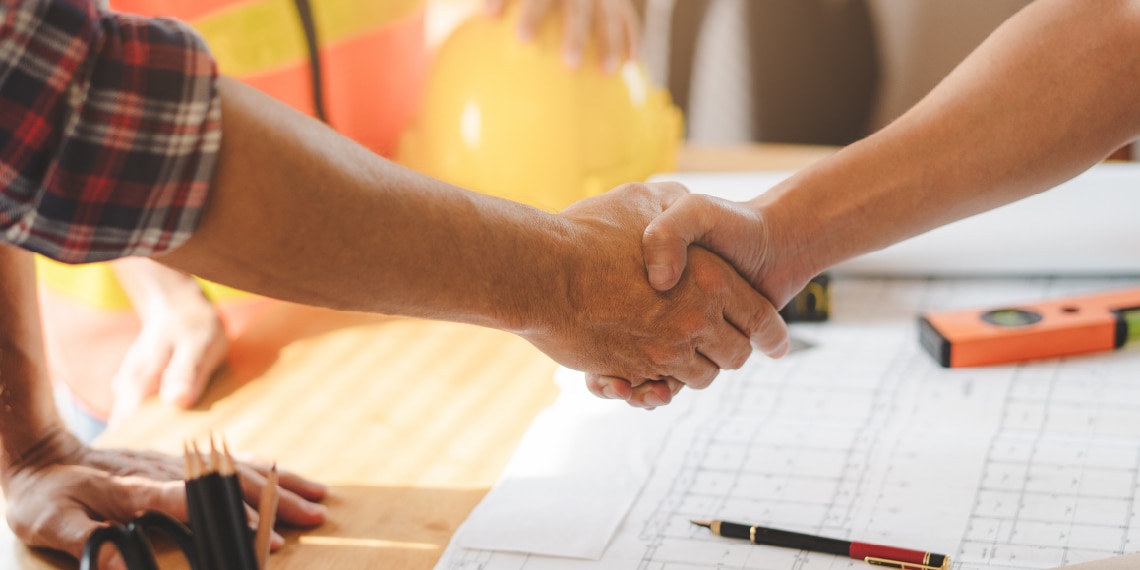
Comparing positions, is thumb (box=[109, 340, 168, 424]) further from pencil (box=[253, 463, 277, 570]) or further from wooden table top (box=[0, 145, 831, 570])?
pencil (box=[253, 463, 277, 570])

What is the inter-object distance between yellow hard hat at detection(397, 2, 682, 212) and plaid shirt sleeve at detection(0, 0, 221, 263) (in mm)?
661

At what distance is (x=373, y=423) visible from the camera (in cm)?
98

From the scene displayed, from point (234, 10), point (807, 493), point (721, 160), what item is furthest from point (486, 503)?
point (721, 160)

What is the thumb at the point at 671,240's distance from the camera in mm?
920

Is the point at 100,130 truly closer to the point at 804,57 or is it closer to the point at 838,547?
the point at 838,547

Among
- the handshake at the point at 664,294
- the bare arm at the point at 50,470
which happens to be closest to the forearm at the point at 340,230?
the handshake at the point at 664,294

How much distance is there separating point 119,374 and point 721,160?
2.94 feet

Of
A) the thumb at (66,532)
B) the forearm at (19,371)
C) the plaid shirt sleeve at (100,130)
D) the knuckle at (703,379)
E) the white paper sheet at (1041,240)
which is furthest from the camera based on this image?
the white paper sheet at (1041,240)

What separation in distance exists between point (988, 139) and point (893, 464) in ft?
0.92

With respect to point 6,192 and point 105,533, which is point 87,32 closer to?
point 6,192

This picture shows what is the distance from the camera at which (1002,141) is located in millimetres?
879

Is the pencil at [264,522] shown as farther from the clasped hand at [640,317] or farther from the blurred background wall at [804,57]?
the blurred background wall at [804,57]

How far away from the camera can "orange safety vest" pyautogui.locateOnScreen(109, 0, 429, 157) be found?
121 cm

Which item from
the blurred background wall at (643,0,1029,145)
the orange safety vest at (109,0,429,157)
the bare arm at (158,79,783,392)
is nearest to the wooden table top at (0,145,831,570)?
the bare arm at (158,79,783,392)
